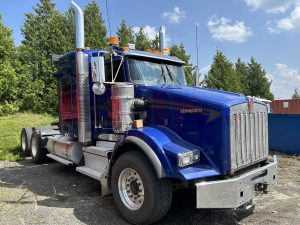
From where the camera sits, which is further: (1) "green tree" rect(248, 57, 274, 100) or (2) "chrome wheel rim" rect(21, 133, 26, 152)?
(1) "green tree" rect(248, 57, 274, 100)

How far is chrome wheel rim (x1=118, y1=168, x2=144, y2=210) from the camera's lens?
495cm

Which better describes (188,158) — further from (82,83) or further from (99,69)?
(82,83)

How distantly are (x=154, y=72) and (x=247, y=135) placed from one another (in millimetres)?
2268

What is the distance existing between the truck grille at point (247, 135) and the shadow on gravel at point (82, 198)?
42.1 inches

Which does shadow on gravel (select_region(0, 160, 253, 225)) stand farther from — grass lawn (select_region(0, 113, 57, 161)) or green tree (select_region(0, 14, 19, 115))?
green tree (select_region(0, 14, 19, 115))

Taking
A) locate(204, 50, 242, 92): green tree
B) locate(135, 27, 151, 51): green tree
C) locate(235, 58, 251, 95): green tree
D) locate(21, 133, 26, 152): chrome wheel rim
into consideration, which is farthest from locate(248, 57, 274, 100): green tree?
locate(21, 133, 26, 152): chrome wheel rim

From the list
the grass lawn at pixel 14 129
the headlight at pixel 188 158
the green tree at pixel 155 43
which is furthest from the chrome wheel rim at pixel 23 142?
the green tree at pixel 155 43

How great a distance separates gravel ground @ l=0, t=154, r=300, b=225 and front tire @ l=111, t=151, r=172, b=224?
1.10ft

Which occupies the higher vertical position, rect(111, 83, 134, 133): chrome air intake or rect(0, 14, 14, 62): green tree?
rect(0, 14, 14, 62): green tree

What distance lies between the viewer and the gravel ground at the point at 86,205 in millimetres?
5164

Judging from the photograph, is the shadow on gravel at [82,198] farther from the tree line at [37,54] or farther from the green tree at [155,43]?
the green tree at [155,43]

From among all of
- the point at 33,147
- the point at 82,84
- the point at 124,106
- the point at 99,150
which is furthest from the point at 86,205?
the point at 33,147

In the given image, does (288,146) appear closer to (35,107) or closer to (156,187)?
(156,187)

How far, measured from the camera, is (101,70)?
5.52m
